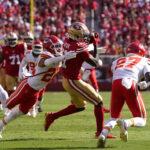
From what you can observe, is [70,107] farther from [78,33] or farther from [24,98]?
[78,33]

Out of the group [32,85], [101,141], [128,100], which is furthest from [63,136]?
[128,100]

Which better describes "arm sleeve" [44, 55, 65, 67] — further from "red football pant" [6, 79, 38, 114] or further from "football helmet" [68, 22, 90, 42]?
"football helmet" [68, 22, 90, 42]

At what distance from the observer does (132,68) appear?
649 cm

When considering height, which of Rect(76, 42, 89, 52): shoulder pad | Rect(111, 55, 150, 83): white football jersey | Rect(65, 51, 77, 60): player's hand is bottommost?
Rect(111, 55, 150, 83): white football jersey

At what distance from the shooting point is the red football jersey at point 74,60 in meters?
7.32

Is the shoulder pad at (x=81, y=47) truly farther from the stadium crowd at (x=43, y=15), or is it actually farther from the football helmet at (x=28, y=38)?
the stadium crowd at (x=43, y=15)

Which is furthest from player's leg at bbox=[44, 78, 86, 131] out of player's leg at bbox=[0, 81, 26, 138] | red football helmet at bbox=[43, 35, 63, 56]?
player's leg at bbox=[0, 81, 26, 138]

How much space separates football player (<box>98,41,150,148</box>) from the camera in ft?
20.2

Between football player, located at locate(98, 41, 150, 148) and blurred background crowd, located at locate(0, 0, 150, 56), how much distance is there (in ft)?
48.8

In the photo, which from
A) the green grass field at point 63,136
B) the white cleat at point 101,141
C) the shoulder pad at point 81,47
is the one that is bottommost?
the green grass field at point 63,136

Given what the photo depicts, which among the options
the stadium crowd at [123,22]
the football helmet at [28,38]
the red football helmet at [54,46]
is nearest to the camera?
the red football helmet at [54,46]

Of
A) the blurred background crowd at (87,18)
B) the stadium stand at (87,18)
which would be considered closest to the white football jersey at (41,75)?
the stadium stand at (87,18)

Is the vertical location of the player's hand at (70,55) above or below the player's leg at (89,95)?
above

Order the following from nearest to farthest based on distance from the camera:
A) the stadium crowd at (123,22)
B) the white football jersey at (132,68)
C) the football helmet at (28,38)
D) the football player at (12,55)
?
the white football jersey at (132,68), the football player at (12,55), the football helmet at (28,38), the stadium crowd at (123,22)
